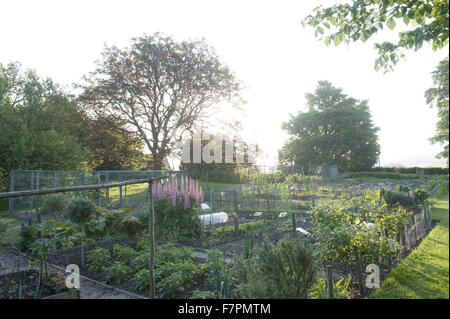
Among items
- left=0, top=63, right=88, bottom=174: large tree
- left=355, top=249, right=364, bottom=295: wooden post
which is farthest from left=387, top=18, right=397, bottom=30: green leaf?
left=0, top=63, right=88, bottom=174: large tree

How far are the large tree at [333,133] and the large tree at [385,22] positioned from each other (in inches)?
919

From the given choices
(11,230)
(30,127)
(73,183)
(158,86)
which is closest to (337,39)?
(73,183)

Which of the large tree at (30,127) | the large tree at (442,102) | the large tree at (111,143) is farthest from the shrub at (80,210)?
the large tree at (111,143)

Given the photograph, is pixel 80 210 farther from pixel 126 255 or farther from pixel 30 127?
pixel 30 127

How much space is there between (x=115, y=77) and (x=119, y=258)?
47.6 feet

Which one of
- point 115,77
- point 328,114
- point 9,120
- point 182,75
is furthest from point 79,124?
point 328,114

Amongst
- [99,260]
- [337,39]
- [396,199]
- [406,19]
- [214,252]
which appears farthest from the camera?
Result: [396,199]

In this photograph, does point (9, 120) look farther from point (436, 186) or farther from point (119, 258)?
point (436, 186)

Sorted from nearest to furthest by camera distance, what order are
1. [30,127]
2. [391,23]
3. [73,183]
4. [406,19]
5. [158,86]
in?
[406,19] → [391,23] → [73,183] → [30,127] → [158,86]

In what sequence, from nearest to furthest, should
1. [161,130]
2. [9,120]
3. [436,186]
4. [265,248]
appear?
1. [265,248]
2. [9,120]
3. [436,186]
4. [161,130]

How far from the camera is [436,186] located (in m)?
11.7

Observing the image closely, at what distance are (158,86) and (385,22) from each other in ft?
49.7

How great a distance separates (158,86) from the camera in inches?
693

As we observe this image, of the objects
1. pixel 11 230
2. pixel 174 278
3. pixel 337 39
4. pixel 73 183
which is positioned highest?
pixel 337 39
